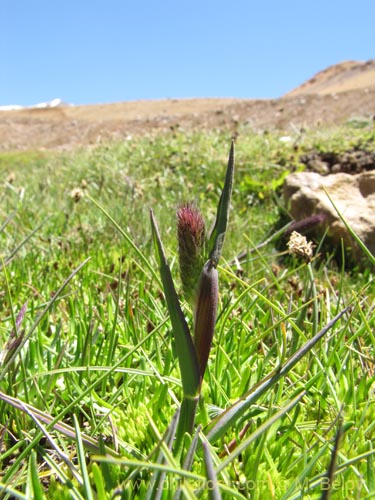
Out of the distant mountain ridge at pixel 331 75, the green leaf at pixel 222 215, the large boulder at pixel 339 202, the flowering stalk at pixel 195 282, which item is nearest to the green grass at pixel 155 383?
the flowering stalk at pixel 195 282

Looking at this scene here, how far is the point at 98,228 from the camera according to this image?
9.45 ft

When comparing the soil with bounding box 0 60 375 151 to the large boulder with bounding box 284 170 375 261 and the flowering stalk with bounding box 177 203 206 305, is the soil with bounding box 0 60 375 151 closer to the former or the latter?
the large boulder with bounding box 284 170 375 261

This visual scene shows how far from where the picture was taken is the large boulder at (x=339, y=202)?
2635 millimetres

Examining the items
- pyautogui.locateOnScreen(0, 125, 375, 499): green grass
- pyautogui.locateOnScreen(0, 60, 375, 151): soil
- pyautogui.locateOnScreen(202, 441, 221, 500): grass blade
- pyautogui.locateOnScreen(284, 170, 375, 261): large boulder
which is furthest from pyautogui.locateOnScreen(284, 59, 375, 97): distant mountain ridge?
pyautogui.locateOnScreen(202, 441, 221, 500): grass blade

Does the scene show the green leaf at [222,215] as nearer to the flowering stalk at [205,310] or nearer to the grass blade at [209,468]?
the flowering stalk at [205,310]

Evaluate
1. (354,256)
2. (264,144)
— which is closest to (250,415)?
(354,256)

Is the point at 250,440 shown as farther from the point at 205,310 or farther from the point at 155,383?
the point at 155,383

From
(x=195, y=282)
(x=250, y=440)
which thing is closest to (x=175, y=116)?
(x=195, y=282)

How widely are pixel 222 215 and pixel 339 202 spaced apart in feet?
7.39

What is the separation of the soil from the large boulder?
4.43 m

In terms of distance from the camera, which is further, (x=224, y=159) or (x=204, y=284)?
(x=224, y=159)

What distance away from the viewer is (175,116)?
1877 cm

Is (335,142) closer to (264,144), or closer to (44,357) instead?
(264,144)

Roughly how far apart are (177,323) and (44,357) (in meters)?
0.82
